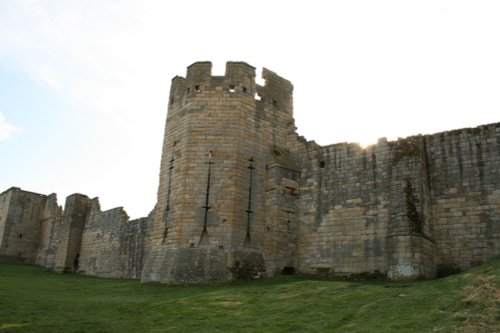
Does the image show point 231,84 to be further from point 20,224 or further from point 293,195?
point 20,224

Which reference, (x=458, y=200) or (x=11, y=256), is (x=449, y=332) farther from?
(x=11, y=256)

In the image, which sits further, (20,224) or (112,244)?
(20,224)

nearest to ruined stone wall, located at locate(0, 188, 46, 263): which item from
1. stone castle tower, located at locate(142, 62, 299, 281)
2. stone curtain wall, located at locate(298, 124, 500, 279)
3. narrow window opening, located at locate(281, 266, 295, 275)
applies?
stone castle tower, located at locate(142, 62, 299, 281)

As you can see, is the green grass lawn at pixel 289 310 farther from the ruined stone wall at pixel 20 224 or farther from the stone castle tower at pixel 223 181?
the ruined stone wall at pixel 20 224

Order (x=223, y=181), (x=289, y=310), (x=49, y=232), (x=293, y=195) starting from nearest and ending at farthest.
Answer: (x=289, y=310) < (x=223, y=181) < (x=293, y=195) < (x=49, y=232)

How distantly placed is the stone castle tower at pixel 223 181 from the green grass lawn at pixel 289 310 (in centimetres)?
267

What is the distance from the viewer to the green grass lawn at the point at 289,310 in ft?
28.0

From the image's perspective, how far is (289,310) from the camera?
→ 34.5 feet

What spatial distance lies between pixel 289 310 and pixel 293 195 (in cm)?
818

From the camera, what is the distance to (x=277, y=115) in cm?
1947

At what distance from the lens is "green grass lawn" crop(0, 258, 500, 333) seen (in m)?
8.55

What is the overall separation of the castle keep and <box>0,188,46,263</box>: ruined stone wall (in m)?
22.3

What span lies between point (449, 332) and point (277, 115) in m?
12.9

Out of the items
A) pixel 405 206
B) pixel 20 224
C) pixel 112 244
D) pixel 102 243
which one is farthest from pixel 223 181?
pixel 20 224
